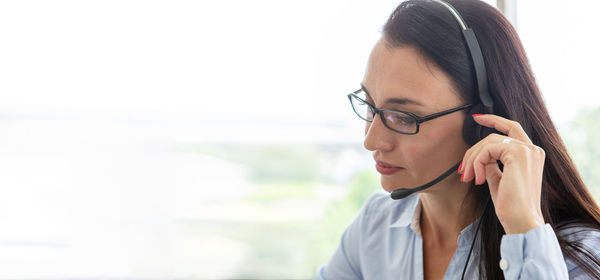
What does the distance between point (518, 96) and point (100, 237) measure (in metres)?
1.39

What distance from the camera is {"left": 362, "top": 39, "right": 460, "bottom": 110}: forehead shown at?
38.7 inches

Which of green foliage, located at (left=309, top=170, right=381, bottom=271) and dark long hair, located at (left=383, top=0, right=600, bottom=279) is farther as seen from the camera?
green foliage, located at (left=309, top=170, right=381, bottom=271)

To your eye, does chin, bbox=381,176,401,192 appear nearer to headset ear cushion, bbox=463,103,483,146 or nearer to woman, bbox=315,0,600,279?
woman, bbox=315,0,600,279

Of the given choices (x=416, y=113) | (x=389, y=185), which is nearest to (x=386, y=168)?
(x=389, y=185)

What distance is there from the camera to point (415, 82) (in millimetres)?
985

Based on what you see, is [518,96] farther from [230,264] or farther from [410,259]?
[230,264]

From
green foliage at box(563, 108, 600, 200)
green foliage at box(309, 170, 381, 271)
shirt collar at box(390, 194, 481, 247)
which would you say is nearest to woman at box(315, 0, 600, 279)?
shirt collar at box(390, 194, 481, 247)

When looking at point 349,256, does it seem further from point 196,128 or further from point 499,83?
point 196,128

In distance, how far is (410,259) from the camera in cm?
115

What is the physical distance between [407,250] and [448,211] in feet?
0.42

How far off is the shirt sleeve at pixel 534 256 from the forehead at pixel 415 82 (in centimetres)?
27

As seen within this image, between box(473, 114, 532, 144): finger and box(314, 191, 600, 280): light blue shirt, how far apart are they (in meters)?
0.17

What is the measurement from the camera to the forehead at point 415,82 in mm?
983

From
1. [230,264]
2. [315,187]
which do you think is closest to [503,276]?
[315,187]
